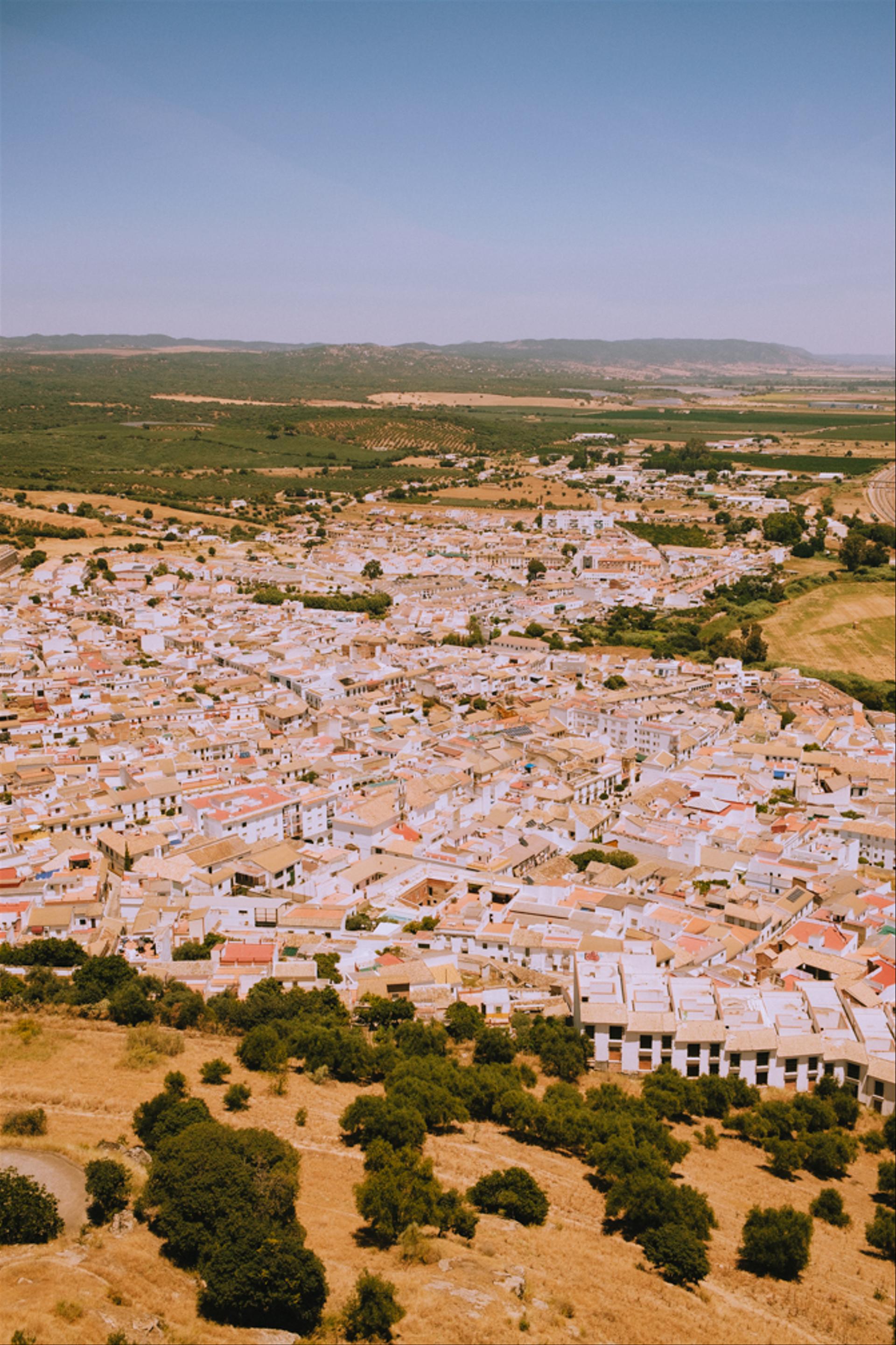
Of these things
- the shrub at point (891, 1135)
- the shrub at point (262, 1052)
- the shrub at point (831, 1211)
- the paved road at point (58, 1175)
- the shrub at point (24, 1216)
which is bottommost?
the shrub at point (891, 1135)

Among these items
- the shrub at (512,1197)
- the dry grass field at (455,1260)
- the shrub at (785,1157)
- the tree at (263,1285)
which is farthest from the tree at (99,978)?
the shrub at (785,1157)

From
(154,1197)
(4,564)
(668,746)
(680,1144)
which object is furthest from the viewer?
(4,564)

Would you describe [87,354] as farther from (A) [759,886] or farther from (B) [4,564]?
(A) [759,886]

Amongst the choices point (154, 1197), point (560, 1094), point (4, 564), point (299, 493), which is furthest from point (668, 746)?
point (299, 493)

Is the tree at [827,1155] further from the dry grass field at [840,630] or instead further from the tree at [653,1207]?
the dry grass field at [840,630]

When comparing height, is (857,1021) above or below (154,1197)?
below
